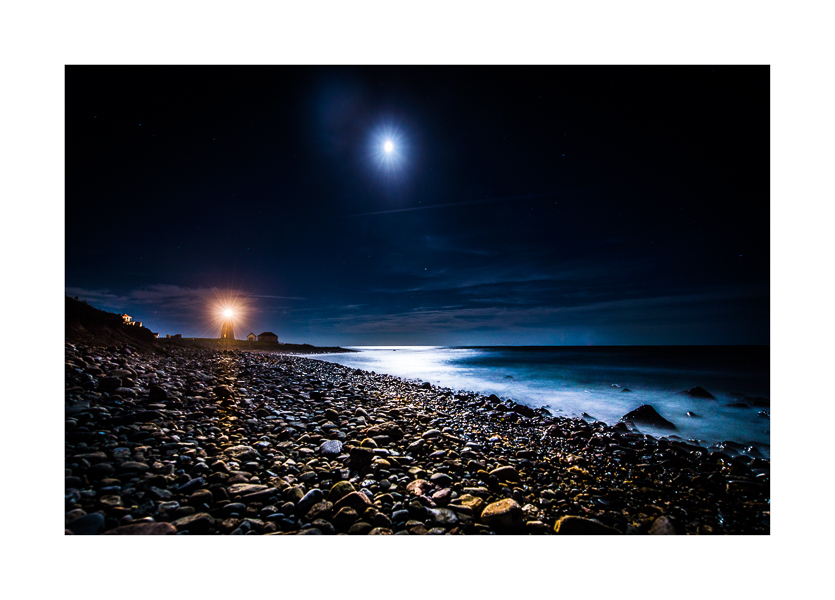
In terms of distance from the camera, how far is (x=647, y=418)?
6.25 m

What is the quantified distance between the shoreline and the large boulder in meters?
1.33

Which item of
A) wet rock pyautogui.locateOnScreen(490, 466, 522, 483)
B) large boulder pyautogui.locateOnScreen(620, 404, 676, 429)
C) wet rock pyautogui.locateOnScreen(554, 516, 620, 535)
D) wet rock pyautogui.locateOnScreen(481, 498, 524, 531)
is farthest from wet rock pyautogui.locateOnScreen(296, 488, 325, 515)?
large boulder pyautogui.locateOnScreen(620, 404, 676, 429)

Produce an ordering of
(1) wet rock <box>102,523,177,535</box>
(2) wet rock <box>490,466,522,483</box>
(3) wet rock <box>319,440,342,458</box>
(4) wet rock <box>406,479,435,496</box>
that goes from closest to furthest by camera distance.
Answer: (1) wet rock <box>102,523,177,535</box>, (4) wet rock <box>406,479,435,496</box>, (2) wet rock <box>490,466,522,483</box>, (3) wet rock <box>319,440,342,458</box>

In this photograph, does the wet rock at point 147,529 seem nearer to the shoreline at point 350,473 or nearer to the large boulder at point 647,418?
the shoreline at point 350,473

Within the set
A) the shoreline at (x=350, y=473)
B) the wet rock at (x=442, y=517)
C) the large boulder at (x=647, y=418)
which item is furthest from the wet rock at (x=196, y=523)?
the large boulder at (x=647, y=418)

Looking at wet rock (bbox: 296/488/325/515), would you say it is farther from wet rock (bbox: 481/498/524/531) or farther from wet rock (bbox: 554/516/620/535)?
wet rock (bbox: 554/516/620/535)

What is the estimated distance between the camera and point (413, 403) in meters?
6.27

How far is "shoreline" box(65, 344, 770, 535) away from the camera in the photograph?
7.32 ft

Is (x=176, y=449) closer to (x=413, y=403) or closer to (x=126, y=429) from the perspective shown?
(x=126, y=429)

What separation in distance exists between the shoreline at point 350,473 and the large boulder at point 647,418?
1329mm

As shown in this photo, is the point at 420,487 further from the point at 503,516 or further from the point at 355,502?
the point at 503,516

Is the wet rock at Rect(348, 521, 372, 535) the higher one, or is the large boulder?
the wet rock at Rect(348, 521, 372, 535)
